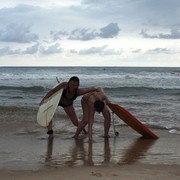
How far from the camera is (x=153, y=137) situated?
7141 mm

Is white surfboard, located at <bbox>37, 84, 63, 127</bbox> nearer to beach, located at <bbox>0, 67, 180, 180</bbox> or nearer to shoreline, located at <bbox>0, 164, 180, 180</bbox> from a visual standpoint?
beach, located at <bbox>0, 67, 180, 180</bbox>

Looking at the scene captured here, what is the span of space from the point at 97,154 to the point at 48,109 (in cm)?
201

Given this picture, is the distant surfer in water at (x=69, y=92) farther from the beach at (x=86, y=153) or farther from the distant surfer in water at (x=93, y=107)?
the beach at (x=86, y=153)

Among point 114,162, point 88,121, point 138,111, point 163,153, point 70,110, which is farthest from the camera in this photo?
point 138,111

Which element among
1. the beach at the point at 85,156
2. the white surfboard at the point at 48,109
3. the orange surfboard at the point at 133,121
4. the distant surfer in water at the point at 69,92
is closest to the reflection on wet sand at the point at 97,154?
the beach at the point at 85,156

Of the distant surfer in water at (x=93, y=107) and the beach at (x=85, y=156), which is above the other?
the distant surfer in water at (x=93, y=107)

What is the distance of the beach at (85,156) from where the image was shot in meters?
4.30

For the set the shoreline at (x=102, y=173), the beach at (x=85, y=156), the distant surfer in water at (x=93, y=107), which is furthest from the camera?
the distant surfer in water at (x=93, y=107)

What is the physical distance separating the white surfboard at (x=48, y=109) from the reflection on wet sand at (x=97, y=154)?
1.67ft

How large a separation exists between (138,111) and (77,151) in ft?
19.3

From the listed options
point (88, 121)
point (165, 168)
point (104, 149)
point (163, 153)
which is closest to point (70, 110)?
point (88, 121)

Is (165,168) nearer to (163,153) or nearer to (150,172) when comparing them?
(150,172)

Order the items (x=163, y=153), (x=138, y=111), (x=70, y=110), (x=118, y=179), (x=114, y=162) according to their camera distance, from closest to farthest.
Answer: (x=118, y=179)
(x=114, y=162)
(x=163, y=153)
(x=70, y=110)
(x=138, y=111)

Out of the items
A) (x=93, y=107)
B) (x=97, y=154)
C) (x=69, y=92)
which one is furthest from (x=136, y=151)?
(x=69, y=92)
